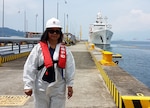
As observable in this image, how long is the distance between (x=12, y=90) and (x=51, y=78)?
5.54 meters

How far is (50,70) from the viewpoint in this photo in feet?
11.4

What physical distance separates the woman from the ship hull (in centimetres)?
8935

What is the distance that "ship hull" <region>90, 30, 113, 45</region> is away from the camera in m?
93.4

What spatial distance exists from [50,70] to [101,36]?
9213 centimetres

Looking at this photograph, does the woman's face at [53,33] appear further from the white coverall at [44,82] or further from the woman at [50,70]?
the white coverall at [44,82]

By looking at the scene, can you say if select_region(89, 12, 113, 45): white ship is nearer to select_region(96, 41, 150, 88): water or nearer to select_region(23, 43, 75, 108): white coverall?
select_region(96, 41, 150, 88): water

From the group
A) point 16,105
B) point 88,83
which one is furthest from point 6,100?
point 88,83

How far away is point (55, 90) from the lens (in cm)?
354

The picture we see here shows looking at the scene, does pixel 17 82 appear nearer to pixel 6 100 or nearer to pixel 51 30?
pixel 6 100

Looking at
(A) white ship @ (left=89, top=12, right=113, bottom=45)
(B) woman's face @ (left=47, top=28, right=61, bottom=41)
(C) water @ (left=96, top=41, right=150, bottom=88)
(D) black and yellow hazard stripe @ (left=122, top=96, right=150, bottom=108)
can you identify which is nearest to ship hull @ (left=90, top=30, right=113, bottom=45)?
(A) white ship @ (left=89, top=12, right=113, bottom=45)

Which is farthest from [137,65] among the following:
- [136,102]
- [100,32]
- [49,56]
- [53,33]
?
[100,32]

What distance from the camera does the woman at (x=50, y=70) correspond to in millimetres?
3500

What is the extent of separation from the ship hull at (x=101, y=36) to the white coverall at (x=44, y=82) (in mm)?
89377

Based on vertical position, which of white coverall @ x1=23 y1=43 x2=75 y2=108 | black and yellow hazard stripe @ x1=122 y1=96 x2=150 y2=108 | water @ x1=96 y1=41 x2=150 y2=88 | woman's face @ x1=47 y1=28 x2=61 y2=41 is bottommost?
water @ x1=96 y1=41 x2=150 y2=88
